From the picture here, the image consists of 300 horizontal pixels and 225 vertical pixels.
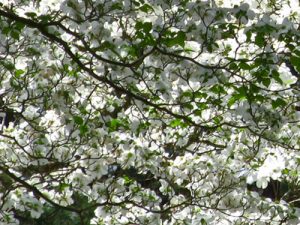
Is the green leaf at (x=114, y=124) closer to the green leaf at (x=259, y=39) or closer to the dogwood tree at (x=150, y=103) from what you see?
the dogwood tree at (x=150, y=103)

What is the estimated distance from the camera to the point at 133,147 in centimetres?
356

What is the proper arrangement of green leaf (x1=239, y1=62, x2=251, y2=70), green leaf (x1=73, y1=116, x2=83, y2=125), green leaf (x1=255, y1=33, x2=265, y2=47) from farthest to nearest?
green leaf (x1=73, y1=116, x2=83, y2=125)
green leaf (x1=239, y1=62, x2=251, y2=70)
green leaf (x1=255, y1=33, x2=265, y2=47)

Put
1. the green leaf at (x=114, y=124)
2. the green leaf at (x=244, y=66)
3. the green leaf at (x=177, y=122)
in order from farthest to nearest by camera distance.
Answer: the green leaf at (x=177, y=122), the green leaf at (x=114, y=124), the green leaf at (x=244, y=66)

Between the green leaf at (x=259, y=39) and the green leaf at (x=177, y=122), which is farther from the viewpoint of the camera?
the green leaf at (x=177, y=122)

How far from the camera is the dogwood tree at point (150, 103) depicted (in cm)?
260

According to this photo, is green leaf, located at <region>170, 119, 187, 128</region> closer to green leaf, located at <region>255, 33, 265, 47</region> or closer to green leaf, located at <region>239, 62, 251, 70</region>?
green leaf, located at <region>239, 62, 251, 70</region>

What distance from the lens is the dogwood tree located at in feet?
8.52

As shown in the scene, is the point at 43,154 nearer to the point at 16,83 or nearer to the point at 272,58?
the point at 16,83

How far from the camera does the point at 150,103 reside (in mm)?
2965

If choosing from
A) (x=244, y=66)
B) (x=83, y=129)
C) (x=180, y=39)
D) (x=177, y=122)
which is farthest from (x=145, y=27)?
(x=177, y=122)

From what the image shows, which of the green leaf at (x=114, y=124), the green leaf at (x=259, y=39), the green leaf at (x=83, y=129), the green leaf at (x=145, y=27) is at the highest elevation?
the green leaf at (x=145, y=27)

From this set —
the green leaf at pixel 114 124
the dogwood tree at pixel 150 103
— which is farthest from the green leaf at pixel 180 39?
the green leaf at pixel 114 124

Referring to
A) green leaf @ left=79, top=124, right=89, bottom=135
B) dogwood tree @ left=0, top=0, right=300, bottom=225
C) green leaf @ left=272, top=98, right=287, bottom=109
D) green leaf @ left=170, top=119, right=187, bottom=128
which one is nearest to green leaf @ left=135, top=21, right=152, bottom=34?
dogwood tree @ left=0, top=0, right=300, bottom=225

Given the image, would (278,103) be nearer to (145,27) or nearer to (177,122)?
(145,27)
